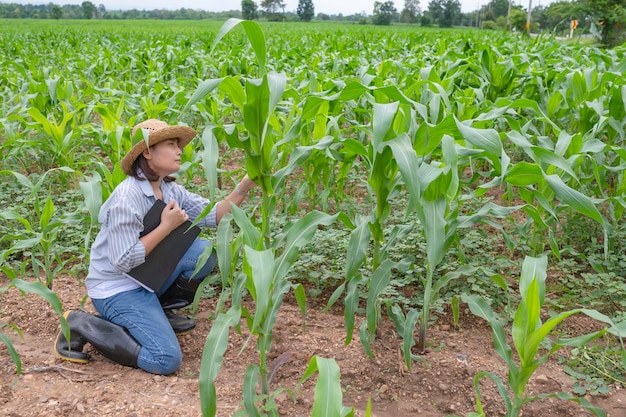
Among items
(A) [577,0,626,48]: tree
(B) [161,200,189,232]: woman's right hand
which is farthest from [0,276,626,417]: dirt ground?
(A) [577,0,626,48]: tree

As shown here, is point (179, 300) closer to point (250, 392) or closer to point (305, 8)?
point (250, 392)

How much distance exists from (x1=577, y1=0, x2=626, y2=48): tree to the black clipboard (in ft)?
66.3

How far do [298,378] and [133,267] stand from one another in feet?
2.96

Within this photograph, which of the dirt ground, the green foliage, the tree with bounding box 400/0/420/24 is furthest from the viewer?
the tree with bounding box 400/0/420/24

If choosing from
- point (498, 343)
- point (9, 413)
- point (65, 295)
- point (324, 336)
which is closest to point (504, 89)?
point (324, 336)

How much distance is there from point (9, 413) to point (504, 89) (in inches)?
171

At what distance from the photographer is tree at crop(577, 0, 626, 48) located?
18.8m

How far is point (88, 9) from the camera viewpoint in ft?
224

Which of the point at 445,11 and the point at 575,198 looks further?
the point at 445,11

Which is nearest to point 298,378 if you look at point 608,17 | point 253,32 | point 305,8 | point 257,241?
point 257,241

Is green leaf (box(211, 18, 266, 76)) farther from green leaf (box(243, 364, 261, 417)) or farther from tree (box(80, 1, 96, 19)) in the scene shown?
tree (box(80, 1, 96, 19))

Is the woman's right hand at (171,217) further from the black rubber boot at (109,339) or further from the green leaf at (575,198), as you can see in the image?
the green leaf at (575,198)

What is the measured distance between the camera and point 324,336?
262 cm

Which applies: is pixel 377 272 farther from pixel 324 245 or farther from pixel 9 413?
pixel 9 413
